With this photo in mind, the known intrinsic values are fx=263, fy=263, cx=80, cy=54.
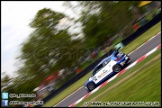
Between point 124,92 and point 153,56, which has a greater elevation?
point 153,56

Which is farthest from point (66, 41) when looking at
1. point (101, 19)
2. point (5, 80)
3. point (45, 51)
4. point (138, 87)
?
point (138, 87)

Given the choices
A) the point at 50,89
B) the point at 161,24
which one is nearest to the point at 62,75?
the point at 50,89

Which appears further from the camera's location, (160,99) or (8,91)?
(8,91)

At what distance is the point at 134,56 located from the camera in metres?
4.93

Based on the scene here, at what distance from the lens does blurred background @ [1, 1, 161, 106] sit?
182 inches

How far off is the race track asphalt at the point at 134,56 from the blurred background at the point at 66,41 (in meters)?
0.32

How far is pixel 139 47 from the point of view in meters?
5.00

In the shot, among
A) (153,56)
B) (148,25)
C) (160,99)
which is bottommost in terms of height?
(160,99)

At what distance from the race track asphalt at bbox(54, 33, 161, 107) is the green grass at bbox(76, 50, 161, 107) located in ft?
0.44

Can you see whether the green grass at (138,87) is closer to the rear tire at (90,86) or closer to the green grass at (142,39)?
the rear tire at (90,86)

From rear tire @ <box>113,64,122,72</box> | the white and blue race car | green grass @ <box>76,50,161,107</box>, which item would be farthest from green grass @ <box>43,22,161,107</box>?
rear tire @ <box>113,64,122,72</box>

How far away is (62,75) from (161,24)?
222 cm

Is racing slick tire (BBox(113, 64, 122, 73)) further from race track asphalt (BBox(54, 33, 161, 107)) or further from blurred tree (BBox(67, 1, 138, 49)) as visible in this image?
blurred tree (BBox(67, 1, 138, 49))

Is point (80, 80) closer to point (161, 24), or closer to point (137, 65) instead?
point (137, 65)
